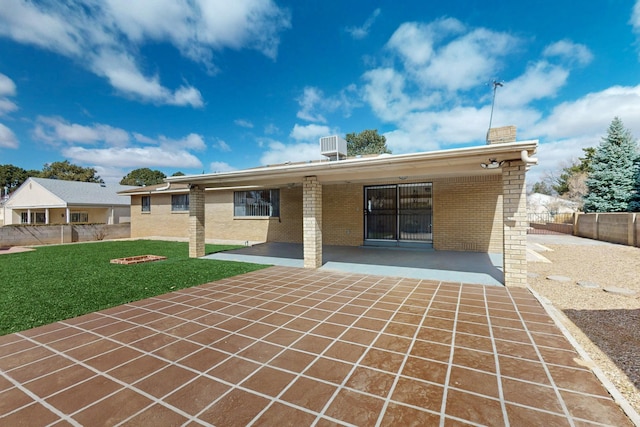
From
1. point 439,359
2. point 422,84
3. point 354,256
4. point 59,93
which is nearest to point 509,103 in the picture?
point 422,84

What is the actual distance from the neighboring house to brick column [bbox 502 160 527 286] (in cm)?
2526

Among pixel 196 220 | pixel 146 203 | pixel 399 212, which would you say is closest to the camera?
pixel 196 220

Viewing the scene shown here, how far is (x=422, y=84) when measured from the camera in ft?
52.4

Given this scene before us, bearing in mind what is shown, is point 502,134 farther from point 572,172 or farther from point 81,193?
point 572,172

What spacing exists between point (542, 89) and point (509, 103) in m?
2.10

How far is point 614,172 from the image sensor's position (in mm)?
17000

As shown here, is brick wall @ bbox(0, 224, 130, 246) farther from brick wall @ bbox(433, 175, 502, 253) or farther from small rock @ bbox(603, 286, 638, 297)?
small rock @ bbox(603, 286, 638, 297)

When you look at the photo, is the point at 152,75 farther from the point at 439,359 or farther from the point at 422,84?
the point at 439,359

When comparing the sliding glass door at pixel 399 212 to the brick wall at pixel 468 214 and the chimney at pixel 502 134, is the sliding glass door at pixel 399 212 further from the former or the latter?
the chimney at pixel 502 134

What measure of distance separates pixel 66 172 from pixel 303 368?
52.1 m

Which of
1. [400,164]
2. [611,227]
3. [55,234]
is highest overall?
[400,164]

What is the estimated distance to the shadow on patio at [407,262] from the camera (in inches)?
235

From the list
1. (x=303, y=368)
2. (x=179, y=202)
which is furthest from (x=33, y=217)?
(x=303, y=368)

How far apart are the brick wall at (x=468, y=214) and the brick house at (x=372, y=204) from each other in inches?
1.1
